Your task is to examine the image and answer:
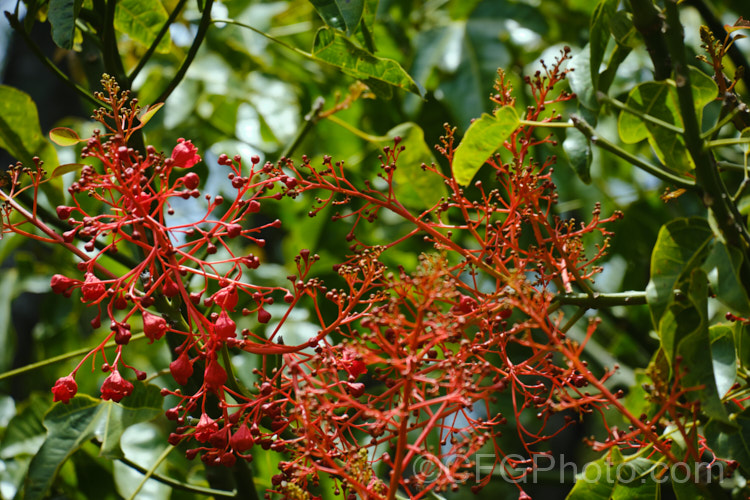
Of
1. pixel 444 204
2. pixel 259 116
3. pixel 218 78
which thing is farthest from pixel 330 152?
pixel 444 204

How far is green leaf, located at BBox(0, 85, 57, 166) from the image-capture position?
1.41 meters

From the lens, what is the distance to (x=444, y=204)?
3.93 ft

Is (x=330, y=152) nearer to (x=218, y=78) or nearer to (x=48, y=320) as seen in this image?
(x=218, y=78)

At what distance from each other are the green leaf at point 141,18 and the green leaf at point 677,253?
103cm

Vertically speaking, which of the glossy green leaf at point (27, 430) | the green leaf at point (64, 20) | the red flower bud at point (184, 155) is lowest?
the glossy green leaf at point (27, 430)

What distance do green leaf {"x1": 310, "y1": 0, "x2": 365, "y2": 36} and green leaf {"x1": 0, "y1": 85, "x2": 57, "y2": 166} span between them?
0.63 meters

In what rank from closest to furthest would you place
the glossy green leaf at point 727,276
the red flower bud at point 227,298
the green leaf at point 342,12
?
the glossy green leaf at point 727,276, the red flower bud at point 227,298, the green leaf at point 342,12

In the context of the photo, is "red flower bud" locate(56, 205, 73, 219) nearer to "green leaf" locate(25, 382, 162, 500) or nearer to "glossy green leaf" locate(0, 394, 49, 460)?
"green leaf" locate(25, 382, 162, 500)

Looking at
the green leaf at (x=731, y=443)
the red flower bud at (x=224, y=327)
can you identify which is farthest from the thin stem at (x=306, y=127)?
the green leaf at (x=731, y=443)

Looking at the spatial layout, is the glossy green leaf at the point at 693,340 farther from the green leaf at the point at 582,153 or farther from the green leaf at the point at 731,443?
the green leaf at the point at 582,153

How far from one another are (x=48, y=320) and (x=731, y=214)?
189 centimetres

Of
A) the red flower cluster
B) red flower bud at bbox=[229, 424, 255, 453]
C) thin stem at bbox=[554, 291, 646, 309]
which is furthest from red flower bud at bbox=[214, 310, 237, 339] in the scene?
thin stem at bbox=[554, 291, 646, 309]

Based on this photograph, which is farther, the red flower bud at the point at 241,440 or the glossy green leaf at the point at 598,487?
the glossy green leaf at the point at 598,487

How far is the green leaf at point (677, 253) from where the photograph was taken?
0.91 metres
